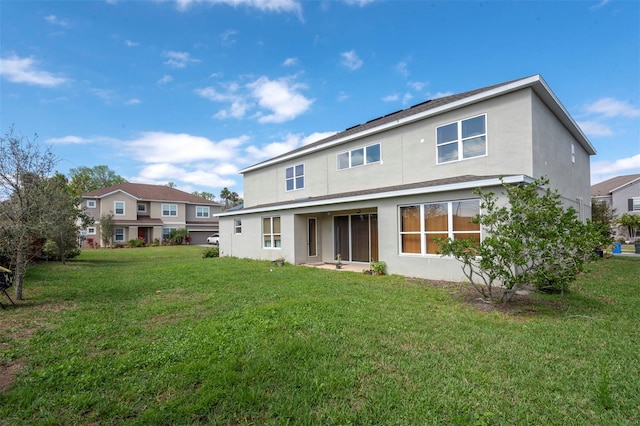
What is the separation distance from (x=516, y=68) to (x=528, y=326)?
1242 centimetres

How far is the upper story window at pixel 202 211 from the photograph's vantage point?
136ft

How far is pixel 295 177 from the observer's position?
688 inches

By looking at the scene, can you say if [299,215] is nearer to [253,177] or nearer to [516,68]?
[253,177]

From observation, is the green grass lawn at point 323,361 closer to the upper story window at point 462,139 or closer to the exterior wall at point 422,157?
the exterior wall at point 422,157

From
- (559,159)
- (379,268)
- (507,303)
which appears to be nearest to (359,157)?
(379,268)

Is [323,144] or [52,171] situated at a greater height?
[323,144]

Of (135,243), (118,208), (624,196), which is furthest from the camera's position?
(118,208)

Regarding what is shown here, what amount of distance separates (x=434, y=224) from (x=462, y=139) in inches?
129

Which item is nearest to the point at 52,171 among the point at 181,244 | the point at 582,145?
the point at 582,145

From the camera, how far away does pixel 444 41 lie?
1405 cm

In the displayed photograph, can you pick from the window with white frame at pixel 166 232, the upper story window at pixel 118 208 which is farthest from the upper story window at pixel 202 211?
the upper story window at pixel 118 208

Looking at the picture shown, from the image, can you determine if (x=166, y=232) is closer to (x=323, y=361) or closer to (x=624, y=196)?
(x=323, y=361)

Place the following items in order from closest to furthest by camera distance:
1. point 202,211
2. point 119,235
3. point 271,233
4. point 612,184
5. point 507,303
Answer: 1. point 507,303
2. point 271,233
3. point 119,235
4. point 612,184
5. point 202,211

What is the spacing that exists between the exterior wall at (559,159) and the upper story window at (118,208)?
38.8 m
